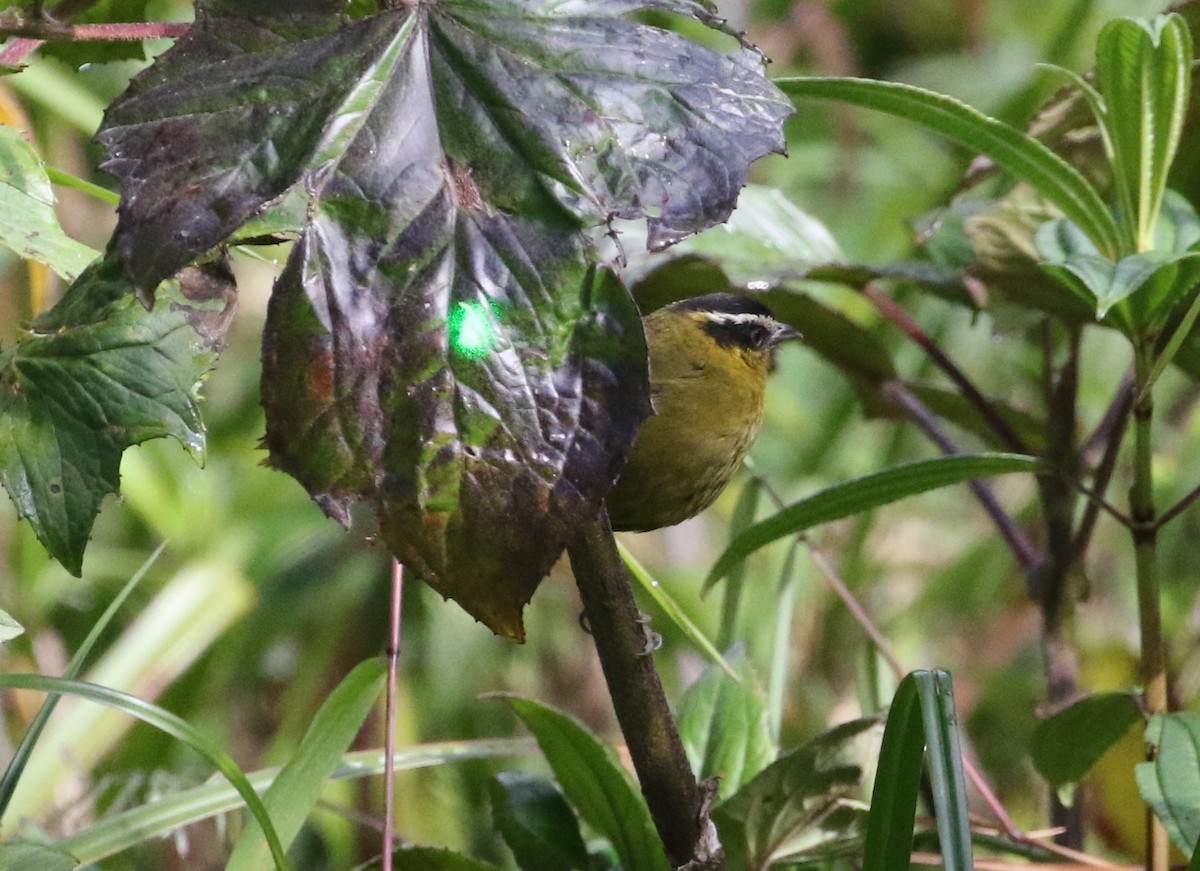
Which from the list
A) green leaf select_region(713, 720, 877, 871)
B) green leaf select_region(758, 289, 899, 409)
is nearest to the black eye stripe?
green leaf select_region(758, 289, 899, 409)

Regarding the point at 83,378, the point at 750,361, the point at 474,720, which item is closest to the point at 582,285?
the point at 83,378

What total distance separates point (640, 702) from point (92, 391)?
509 mm

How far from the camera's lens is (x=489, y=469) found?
0.89 m

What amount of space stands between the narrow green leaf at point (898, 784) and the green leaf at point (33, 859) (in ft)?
2.14

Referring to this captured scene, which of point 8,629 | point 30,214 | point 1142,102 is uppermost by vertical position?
point 1142,102

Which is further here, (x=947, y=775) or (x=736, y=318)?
(x=736, y=318)

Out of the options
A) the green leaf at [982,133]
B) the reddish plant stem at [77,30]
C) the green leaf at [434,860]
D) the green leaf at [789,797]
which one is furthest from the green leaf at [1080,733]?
the reddish plant stem at [77,30]

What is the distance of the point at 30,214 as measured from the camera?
1214 mm

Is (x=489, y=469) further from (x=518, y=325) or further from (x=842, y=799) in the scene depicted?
(x=842, y=799)

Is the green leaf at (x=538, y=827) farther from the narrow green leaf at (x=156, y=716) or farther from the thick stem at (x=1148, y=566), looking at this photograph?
the thick stem at (x=1148, y=566)

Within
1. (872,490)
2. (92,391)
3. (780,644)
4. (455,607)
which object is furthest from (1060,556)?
(455,607)

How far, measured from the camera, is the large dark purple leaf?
0.89 metres

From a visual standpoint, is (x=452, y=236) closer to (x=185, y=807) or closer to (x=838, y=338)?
(x=185, y=807)

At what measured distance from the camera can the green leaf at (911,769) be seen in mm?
1081
